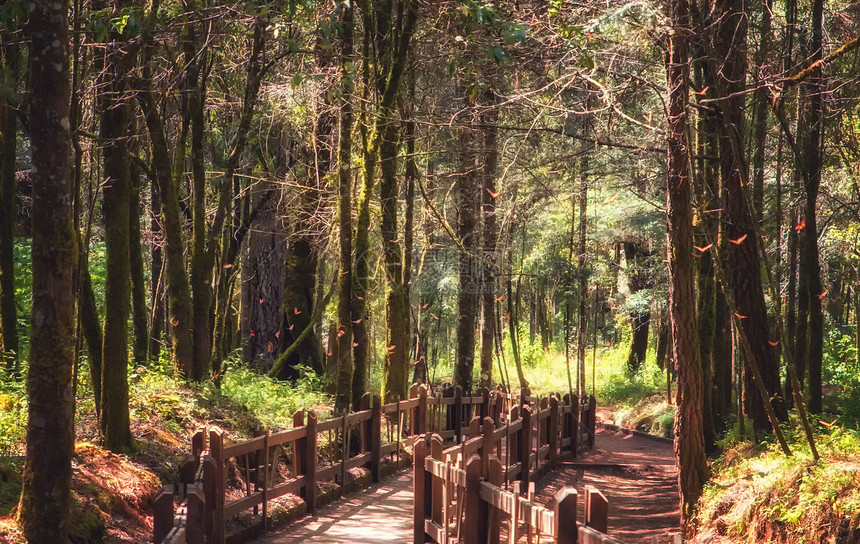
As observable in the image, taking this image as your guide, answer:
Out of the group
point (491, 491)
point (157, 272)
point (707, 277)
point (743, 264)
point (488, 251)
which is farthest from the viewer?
point (157, 272)

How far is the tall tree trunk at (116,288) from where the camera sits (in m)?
8.98

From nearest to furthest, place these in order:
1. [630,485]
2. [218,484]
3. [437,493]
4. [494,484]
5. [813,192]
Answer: [494,484], [218,484], [437,493], [813,192], [630,485]

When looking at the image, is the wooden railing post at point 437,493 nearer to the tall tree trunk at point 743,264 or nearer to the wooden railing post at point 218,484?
the wooden railing post at point 218,484

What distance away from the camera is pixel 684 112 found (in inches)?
363

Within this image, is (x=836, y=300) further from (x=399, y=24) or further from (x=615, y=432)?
(x=399, y=24)

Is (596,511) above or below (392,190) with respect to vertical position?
below

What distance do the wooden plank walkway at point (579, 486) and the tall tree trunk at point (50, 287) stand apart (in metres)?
3.47

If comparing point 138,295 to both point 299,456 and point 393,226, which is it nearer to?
point 393,226

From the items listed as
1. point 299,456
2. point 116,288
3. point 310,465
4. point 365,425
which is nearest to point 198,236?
point 365,425

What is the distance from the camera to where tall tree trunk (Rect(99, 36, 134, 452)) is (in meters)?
8.98

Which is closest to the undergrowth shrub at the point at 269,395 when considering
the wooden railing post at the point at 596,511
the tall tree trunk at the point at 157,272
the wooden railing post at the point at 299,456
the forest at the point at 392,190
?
the forest at the point at 392,190

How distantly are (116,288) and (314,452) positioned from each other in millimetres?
3191

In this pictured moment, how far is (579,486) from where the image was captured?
46.3 ft

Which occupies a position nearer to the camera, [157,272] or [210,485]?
[210,485]
